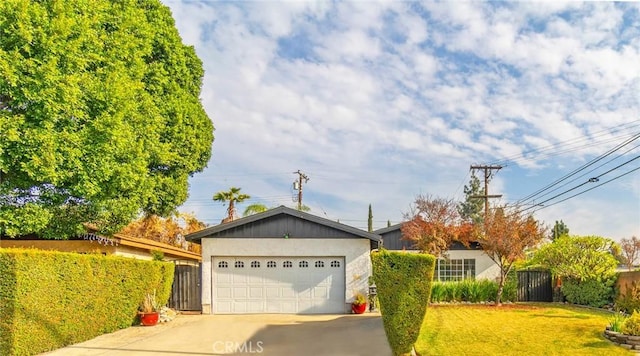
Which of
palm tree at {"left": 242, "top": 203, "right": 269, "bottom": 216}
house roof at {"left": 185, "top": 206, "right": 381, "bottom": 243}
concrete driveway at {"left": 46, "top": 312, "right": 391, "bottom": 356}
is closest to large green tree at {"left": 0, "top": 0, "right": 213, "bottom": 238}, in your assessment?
house roof at {"left": 185, "top": 206, "right": 381, "bottom": 243}

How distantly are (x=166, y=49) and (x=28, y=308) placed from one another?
13629mm

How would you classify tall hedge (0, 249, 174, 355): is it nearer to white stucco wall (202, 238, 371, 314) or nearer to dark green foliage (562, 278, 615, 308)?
white stucco wall (202, 238, 371, 314)

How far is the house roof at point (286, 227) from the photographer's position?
1761 cm

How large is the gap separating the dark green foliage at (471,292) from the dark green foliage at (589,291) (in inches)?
84.8

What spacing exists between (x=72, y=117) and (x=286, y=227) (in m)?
8.25

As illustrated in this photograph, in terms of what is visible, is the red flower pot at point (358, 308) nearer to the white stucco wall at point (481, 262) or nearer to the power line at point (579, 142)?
the white stucco wall at point (481, 262)

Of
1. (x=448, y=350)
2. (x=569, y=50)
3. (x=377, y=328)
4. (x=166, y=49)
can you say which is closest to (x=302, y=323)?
(x=377, y=328)

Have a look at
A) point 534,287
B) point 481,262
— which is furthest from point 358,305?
point 481,262

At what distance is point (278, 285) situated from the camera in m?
17.6

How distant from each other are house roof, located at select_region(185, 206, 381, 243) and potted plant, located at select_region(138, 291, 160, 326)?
10.1 feet

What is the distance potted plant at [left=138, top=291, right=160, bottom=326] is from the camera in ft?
47.8

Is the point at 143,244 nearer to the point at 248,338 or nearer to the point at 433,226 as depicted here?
the point at 248,338

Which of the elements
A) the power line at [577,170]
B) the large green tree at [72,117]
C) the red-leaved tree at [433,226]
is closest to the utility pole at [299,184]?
the red-leaved tree at [433,226]

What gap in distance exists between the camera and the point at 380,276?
919 centimetres
